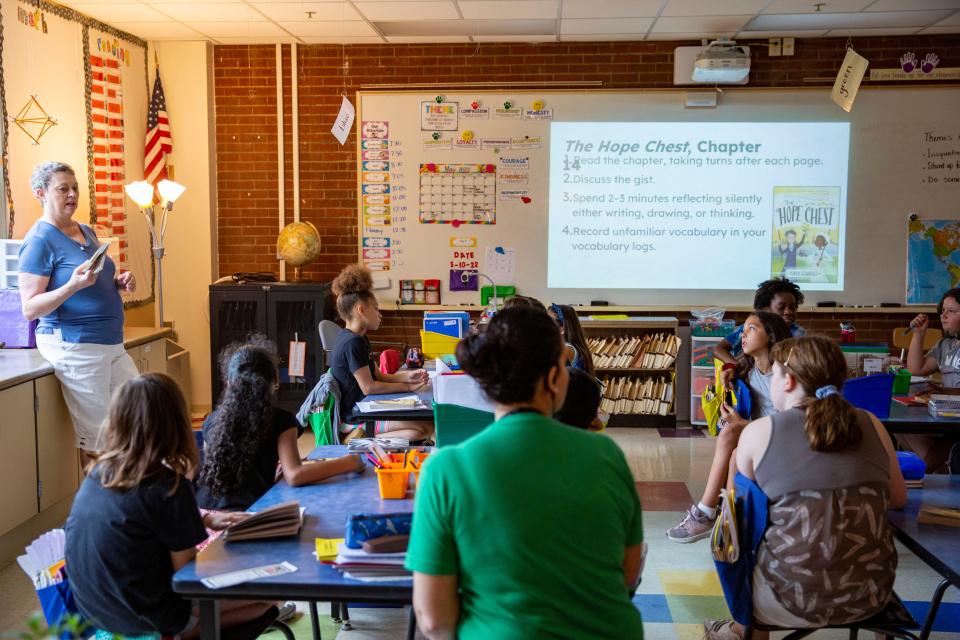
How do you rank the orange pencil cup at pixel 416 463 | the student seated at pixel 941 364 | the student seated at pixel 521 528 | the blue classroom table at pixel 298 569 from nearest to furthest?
the student seated at pixel 521 528 < the blue classroom table at pixel 298 569 < the orange pencil cup at pixel 416 463 < the student seated at pixel 941 364

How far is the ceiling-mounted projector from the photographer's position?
681 centimetres

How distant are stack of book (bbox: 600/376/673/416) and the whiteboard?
717mm

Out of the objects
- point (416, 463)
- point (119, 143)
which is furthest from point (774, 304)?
point (119, 143)

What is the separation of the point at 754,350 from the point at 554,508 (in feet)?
9.45

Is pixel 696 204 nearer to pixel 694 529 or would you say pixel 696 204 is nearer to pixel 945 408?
pixel 945 408

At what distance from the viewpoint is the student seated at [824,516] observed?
2.49m

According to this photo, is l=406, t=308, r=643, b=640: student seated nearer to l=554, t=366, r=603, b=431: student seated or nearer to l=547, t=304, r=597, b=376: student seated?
l=554, t=366, r=603, b=431: student seated

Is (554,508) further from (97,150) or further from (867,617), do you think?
(97,150)

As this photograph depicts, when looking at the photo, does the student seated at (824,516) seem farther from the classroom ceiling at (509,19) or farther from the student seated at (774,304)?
the classroom ceiling at (509,19)

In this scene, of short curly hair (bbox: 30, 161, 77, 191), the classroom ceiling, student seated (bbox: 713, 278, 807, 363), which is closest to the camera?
short curly hair (bbox: 30, 161, 77, 191)

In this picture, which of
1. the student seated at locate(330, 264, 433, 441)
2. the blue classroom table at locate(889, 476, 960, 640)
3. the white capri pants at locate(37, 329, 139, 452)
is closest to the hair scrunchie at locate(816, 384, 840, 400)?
the blue classroom table at locate(889, 476, 960, 640)

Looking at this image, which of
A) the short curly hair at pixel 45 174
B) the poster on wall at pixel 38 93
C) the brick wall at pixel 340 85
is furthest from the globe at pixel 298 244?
the short curly hair at pixel 45 174

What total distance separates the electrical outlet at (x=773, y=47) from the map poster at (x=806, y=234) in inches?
41.8

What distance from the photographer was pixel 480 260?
24.3 ft
